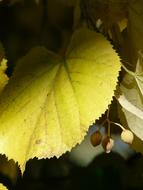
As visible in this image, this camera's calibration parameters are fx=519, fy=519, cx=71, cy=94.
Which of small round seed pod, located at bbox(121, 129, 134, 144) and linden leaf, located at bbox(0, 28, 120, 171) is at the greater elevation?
linden leaf, located at bbox(0, 28, 120, 171)

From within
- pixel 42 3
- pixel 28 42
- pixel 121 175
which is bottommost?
pixel 121 175

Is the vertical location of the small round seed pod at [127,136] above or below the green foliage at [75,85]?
below

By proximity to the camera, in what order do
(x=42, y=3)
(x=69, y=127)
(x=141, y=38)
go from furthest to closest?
1. (x=42, y=3)
2. (x=141, y=38)
3. (x=69, y=127)

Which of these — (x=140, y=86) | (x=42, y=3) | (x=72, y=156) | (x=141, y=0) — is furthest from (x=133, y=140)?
(x=72, y=156)

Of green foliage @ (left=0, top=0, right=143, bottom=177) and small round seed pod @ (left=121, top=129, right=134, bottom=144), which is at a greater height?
green foliage @ (left=0, top=0, right=143, bottom=177)

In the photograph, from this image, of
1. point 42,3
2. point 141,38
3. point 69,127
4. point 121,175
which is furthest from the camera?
point 121,175

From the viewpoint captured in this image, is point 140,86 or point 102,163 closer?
point 140,86

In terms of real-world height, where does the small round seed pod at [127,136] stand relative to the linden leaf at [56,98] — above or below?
below

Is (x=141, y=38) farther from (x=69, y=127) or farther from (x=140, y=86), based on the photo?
(x=69, y=127)
